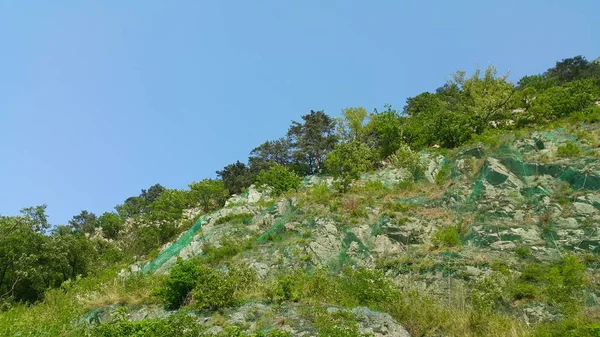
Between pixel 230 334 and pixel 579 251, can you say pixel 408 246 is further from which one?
pixel 230 334

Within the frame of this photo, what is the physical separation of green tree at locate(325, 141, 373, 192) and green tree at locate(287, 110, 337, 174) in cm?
830

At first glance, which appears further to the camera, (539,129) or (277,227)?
(539,129)

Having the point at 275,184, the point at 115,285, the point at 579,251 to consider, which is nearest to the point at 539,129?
the point at 579,251

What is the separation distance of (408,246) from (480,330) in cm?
764

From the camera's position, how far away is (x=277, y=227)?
2056 centimetres

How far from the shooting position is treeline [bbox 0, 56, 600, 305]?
23984 millimetres

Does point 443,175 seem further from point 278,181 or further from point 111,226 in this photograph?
point 111,226

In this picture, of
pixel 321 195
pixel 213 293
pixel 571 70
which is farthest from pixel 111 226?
pixel 571 70

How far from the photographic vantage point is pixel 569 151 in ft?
70.3

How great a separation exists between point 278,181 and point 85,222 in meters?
23.7

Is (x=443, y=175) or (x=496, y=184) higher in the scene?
(x=443, y=175)

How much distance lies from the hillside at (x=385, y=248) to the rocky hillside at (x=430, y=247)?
0.06 metres

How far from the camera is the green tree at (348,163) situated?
24.5 meters

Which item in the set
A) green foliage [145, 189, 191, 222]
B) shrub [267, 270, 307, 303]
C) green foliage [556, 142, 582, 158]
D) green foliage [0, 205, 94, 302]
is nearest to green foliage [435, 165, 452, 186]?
green foliage [556, 142, 582, 158]
